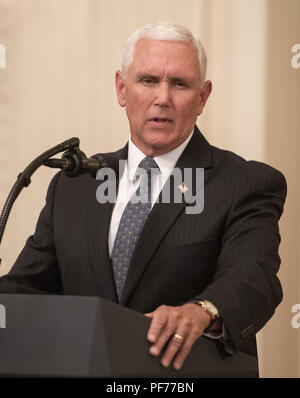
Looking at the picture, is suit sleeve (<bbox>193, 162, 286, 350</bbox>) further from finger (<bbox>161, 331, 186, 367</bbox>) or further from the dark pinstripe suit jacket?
finger (<bbox>161, 331, 186, 367</bbox>)

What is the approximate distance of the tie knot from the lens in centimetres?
238

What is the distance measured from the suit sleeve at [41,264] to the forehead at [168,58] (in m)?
0.54

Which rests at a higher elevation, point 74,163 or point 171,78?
point 171,78

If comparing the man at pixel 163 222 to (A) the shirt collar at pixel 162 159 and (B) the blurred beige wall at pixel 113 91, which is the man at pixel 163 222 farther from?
(B) the blurred beige wall at pixel 113 91

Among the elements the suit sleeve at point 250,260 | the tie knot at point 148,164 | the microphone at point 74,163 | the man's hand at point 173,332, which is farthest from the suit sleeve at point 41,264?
the man's hand at point 173,332

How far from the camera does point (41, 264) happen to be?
2.42 m

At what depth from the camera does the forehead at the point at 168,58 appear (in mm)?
2352

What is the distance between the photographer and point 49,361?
131cm

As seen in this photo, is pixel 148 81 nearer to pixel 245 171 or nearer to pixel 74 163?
pixel 245 171

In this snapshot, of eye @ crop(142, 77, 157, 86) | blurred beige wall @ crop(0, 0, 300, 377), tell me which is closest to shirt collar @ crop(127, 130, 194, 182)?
eye @ crop(142, 77, 157, 86)

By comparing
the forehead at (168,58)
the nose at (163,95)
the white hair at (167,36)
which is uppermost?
the white hair at (167,36)

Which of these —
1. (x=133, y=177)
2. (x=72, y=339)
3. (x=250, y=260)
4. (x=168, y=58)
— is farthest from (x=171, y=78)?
(x=72, y=339)

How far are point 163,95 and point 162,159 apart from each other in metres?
0.21

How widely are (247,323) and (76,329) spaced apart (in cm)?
57
